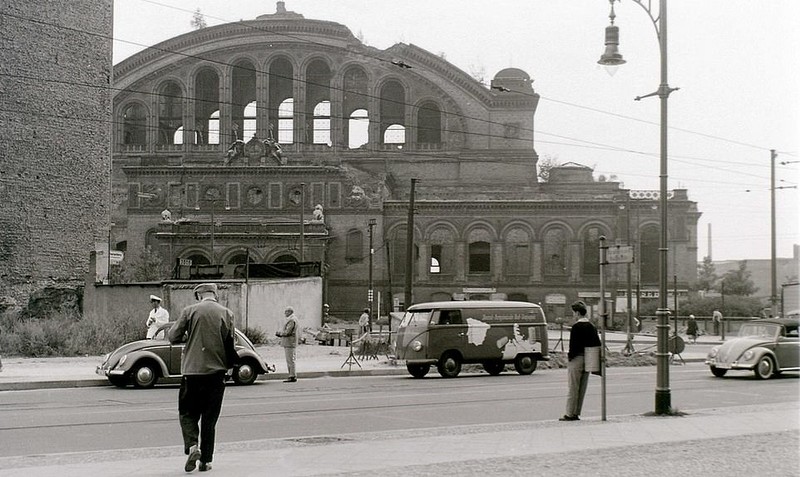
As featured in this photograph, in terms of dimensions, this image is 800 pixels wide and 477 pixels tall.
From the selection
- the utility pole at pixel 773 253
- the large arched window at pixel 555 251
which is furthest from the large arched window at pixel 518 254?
the utility pole at pixel 773 253

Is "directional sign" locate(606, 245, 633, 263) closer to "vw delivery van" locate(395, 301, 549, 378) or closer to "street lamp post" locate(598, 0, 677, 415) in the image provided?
"street lamp post" locate(598, 0, 677, 415)

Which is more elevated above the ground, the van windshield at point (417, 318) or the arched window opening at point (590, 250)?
the arched window opening at point (590, 250)

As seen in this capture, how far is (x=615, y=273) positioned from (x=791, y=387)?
1726 inches

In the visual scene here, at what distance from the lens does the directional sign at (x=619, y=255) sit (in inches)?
583

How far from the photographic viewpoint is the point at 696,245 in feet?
215

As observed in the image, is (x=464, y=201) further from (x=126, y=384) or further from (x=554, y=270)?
(x=126, y=384)

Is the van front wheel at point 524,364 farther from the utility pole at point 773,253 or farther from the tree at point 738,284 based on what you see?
the tree at point 738,284

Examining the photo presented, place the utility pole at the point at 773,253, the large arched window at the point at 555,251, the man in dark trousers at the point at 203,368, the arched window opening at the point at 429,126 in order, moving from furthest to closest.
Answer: the arched window opening at the point at 429,126
the large arched window at the point at 555,251
the utility pole at the point at 773,253
the man in dark trousers at the point at 203,368

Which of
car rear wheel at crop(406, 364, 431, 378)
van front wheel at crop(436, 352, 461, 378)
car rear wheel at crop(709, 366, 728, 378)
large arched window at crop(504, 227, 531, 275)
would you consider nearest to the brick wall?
car rear wheel at crop(406, 364, 431, 378)

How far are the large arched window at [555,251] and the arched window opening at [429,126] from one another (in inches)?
489

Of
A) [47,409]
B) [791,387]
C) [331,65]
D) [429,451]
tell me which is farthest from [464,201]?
[429,451]

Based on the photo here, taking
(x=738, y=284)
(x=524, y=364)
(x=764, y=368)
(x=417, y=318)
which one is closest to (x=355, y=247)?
(x=524, y=364)

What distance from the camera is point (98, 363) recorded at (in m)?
25.6

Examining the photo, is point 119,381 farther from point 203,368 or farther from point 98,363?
point 203,368
